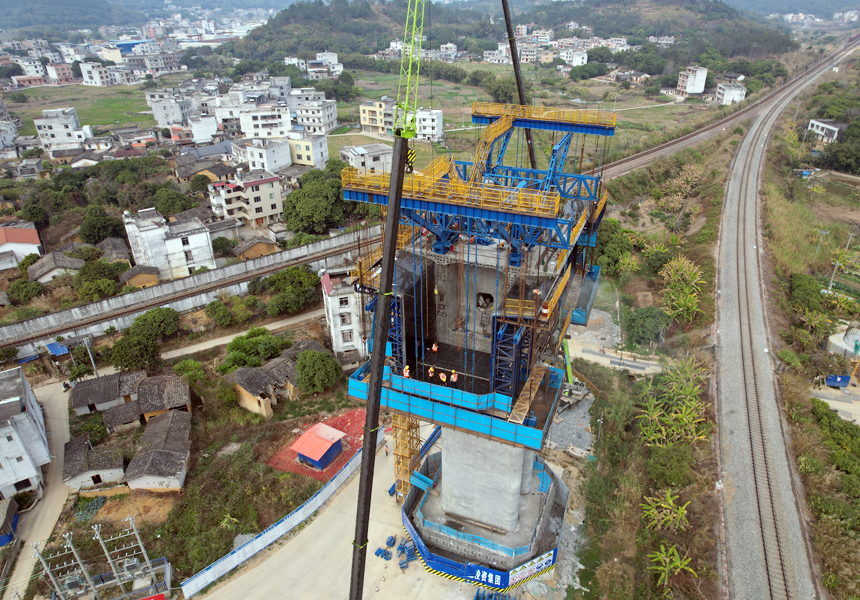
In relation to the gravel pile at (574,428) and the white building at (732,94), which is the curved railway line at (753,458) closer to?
the gravel pile at (574,428)

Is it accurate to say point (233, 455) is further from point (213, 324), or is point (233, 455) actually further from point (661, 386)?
point (661, 386)

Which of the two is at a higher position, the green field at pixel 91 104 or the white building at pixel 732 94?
the white building at pixel 732 94

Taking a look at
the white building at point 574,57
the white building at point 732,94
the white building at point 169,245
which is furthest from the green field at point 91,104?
the white building at point 732,94

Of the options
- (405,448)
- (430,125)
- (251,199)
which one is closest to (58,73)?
(430,125)

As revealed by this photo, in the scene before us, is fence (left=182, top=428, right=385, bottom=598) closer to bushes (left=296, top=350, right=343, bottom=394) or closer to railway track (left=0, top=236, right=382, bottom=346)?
bushes (left=296, top=350, right=343, bottom=394)

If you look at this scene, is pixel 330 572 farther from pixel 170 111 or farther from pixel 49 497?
pixel 170 111

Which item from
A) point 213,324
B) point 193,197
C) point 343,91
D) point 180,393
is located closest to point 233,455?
point 180,393
